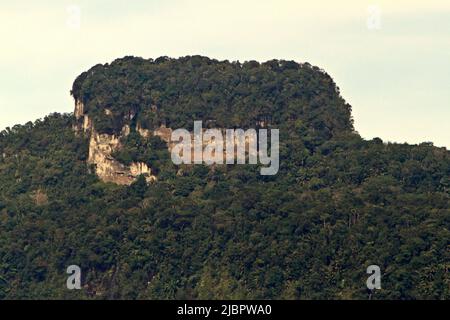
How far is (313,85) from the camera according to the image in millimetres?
159125

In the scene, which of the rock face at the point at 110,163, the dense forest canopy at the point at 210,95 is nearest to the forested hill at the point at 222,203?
the dense forest canopy at the point at 210,95

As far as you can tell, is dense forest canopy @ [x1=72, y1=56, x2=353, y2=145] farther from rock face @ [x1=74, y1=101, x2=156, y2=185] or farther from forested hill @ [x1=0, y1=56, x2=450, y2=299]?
rock face @ [x1=74, y1=101, x2=156, y2=185]

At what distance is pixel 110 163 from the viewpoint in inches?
6038

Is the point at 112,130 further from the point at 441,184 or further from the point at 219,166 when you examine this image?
the point at 441,184

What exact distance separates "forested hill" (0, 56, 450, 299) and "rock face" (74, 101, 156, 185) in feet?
2.31

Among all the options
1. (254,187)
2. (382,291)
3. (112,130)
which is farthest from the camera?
(112,130)

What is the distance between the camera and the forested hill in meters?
130

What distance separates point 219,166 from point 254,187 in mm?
5592

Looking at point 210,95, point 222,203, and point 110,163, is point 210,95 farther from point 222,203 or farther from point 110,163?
point 222,203

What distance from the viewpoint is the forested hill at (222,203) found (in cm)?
13025

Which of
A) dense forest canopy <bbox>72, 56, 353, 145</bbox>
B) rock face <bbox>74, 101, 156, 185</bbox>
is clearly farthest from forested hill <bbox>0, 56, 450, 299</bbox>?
rock face <bbox>74, 101, 156, 185</bbox>

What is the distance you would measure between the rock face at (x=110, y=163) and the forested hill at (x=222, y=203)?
0.70 m

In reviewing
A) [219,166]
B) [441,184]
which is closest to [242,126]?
[219,166]

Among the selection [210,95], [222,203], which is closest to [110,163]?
[210,95]
